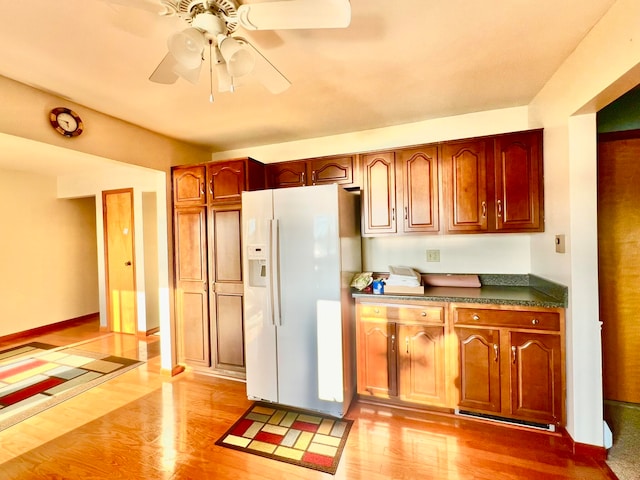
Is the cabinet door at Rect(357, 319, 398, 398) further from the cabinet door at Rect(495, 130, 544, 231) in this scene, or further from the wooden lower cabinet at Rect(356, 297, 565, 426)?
the cabinet door at Rect(495, 130, 544, 231)

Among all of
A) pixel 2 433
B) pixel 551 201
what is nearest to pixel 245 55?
pixel 551 201

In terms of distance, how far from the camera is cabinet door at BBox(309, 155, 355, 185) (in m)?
2.76

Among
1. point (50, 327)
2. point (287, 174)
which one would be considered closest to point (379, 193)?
point (287, 174)

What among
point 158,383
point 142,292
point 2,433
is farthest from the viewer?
point 142,292

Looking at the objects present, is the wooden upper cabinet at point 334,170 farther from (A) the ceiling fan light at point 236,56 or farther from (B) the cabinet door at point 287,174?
(A) the ceiling fan light at point 236,56

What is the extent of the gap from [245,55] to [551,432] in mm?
3027

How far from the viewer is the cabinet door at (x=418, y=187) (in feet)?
8.29

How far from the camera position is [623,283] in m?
2.28

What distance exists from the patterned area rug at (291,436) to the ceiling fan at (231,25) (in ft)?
7.49

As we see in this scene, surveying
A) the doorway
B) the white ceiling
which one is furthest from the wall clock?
the doorway

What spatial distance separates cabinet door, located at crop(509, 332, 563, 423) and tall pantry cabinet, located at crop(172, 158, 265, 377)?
2324 mm

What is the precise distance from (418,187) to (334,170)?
0.80m

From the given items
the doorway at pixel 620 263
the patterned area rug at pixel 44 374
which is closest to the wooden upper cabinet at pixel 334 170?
the doorway at pixel 620 263

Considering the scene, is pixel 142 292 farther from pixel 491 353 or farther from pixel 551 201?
pixel 551 201
